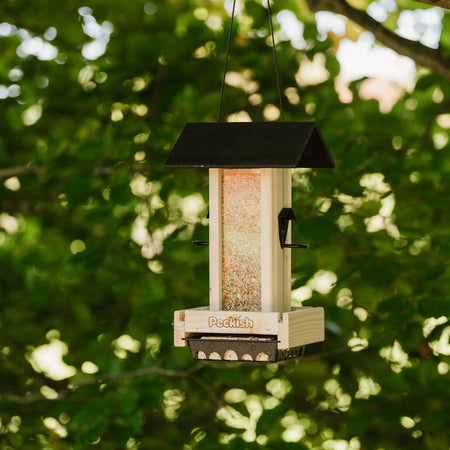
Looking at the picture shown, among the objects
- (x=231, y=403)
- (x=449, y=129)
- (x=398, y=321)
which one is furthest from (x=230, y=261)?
(x=449, y=129)

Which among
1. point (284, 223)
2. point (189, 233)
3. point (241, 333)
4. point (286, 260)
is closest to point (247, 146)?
point (284, 223)

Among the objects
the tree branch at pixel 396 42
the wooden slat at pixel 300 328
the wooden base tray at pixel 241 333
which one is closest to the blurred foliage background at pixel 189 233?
the tree branch at pixel 396 42

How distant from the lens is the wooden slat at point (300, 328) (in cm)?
237

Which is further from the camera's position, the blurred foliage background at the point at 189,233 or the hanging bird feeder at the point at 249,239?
the blurred foliage background at the point at 189,233

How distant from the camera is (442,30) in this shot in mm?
4027

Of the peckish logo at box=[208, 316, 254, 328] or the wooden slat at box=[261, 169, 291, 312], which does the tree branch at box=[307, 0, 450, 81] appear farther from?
the peckish logo at box=[208, 316, 254, 328]

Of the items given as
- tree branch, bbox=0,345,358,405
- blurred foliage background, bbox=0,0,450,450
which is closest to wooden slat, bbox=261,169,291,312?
blurred foliage background, bbox=0,0,450,450

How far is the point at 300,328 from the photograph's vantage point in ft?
8.13

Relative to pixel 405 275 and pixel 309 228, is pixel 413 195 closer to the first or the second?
pixel 405 275

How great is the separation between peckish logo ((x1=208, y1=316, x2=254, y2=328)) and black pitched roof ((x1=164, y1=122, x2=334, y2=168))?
0.43m

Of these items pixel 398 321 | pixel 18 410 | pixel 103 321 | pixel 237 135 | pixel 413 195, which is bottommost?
pixel 18 410

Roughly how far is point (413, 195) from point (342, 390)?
1.01 m

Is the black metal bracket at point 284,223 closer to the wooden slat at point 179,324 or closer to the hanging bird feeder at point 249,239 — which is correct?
the hanging bird feeder at point 249,239

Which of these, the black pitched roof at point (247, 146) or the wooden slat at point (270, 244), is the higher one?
the black pitched roof at point (247, 146)
